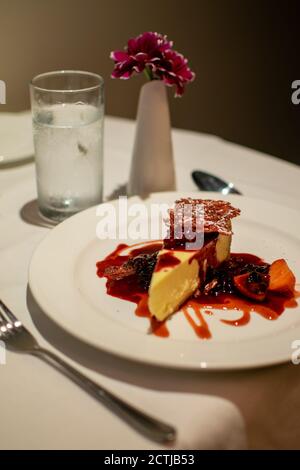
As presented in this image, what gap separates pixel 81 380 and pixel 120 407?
2.8 inches

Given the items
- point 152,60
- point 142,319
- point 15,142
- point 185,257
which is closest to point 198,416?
point 142,319

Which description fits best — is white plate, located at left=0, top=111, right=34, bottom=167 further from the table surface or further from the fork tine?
the fork tine

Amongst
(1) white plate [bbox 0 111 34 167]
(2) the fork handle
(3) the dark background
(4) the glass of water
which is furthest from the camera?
(3) the dark background

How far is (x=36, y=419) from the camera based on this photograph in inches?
28.6

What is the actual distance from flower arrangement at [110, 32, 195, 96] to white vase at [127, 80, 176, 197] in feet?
0.15

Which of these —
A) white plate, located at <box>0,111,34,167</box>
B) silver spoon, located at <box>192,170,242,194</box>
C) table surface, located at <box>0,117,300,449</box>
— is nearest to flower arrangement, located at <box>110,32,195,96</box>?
silver spoon, located at <box>192,170,242,194</box>

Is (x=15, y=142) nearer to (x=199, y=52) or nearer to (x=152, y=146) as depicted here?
(x=152, y=146)

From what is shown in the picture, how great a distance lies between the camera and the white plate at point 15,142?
4.96ft

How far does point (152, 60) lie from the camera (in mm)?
1241

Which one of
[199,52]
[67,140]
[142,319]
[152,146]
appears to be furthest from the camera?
[199,52]

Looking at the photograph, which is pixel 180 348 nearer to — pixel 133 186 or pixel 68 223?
pixel 68 223

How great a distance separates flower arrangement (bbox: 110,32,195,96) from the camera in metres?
1.23

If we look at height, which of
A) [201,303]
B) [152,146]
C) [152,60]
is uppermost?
[152,60]

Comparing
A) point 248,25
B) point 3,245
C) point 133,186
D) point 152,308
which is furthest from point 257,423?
point 248,25
